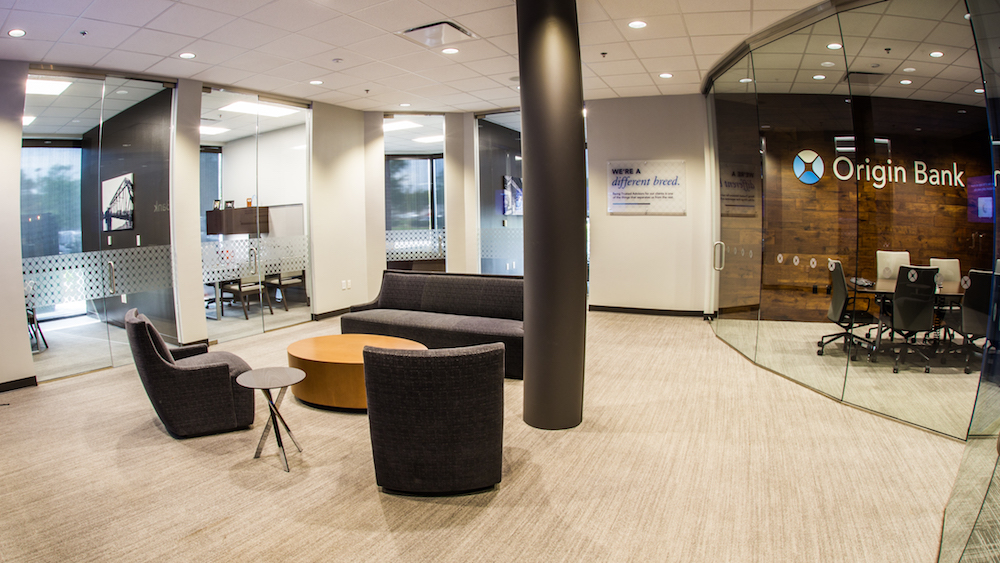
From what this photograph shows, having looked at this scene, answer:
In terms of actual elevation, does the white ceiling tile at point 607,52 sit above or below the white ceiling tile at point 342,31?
above

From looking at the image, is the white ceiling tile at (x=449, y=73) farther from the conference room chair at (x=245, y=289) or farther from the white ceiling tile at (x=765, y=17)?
the conference room chair at (x=245, y=289)

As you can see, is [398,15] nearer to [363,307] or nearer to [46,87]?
[363,307]

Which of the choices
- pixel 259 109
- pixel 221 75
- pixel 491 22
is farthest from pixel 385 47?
pixel 259 109

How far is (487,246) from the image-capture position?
890 centimetres

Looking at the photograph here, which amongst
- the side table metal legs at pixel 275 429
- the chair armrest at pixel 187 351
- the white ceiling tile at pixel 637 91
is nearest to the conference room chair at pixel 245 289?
the chair armrest at pixel 187 351

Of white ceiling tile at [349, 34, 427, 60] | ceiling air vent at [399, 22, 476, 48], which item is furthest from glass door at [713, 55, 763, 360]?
white ceiling tile at [349, 34, 427, 60]

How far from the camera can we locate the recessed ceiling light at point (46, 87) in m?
4.75

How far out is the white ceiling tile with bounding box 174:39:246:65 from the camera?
15.4ft

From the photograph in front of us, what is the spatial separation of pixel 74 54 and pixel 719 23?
591 cm

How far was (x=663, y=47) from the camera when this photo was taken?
519cm

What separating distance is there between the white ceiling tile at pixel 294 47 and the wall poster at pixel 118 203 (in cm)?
226

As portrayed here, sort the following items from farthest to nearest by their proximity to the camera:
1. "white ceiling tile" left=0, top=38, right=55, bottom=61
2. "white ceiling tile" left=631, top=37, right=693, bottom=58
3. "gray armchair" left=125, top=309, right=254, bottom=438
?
"white ceiling tile" left=631, top=37, right=693, bottom=58
"white ceiling tile" left=0, top=38, right=55, bottom=61
"gray armchair" left=125, top=309, right=254, bottom=438

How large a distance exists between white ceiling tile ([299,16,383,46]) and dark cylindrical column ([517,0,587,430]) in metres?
1.67

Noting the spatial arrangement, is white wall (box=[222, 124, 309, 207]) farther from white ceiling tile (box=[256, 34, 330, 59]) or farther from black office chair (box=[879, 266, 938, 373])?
black office chair (box=[879, 266, 938, 373])
